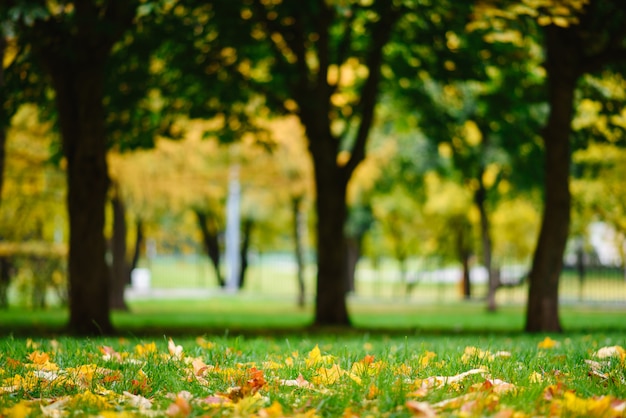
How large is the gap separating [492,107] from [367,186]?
967 centimetres

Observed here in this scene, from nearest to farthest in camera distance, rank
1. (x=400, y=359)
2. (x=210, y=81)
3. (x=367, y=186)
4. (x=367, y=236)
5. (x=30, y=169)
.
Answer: (x=400, y=359) < (x=210, y=81) < (x=30, y=169) < (x=367, y=186) < (x=367, y=236)

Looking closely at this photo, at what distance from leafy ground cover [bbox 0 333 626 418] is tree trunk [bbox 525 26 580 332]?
6071 mm

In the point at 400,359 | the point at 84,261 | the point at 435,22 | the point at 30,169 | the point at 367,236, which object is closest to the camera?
the point at 400,359

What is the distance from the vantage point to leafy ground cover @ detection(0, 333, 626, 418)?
12.5 ft

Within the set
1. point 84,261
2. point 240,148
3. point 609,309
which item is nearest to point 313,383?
point 84,261

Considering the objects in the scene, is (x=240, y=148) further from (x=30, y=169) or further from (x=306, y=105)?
(x=306, y=105)

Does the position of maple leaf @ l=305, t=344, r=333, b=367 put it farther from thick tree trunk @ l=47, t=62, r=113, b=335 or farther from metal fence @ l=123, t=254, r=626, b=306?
metal fence @ l=123, t=254, r=626, b=306

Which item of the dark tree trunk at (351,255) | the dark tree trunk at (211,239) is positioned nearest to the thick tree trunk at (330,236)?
the dark tree trunk at (351,255)

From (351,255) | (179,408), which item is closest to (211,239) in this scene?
(351,255)

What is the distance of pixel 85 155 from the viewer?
10.9 metres

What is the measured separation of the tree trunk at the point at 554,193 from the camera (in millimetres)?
11891

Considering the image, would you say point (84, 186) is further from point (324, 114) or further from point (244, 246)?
point (244, 246)

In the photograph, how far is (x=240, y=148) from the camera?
22156 mm

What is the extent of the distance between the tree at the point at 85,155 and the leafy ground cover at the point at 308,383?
489cm
